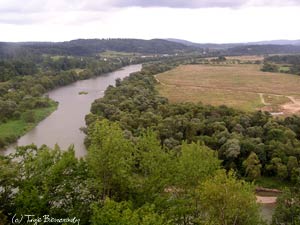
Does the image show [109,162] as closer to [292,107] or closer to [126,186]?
[126,186]

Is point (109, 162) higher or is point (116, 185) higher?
point (109, 162)

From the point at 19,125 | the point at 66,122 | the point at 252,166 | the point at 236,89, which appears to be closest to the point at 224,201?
the point at 252,166

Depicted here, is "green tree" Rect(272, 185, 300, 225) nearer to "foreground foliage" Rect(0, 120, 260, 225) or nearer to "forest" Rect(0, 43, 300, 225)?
"forest" Rect(0, 43, 300, 225)

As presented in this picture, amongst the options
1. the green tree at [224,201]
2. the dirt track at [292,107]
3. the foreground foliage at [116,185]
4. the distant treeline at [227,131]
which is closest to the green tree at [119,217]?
the foreground foliage at [116,185]

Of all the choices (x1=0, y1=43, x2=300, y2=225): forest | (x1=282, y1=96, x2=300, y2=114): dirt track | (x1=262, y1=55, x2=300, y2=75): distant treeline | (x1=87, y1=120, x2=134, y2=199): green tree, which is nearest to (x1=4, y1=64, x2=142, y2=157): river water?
(x1=0, y1=43, x2=300, y2=225): forest

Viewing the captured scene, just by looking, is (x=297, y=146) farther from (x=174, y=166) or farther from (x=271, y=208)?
(x=174, y=166)
